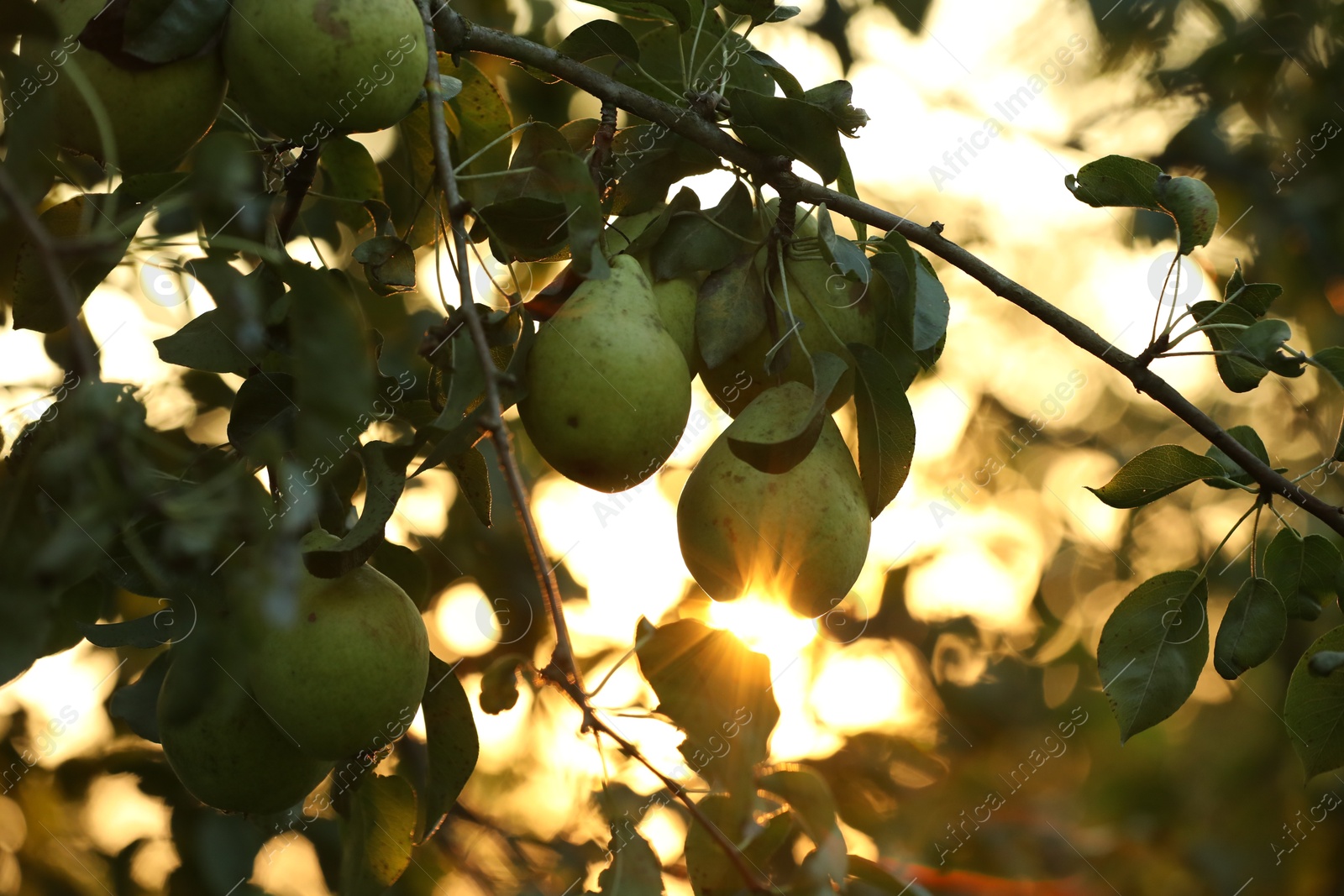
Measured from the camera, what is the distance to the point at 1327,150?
3318 millimetres

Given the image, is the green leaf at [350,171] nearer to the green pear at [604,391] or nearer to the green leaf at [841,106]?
the green pear at [604,391]

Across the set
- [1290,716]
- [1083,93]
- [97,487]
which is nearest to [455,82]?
[97,487]

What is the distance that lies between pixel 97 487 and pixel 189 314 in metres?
0.55

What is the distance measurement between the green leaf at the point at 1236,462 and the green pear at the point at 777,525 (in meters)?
0.38

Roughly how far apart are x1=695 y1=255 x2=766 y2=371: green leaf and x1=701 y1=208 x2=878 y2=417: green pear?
18 mm

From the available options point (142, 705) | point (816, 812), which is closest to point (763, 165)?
point (816, 812)

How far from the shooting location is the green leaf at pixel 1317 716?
1.20 metres

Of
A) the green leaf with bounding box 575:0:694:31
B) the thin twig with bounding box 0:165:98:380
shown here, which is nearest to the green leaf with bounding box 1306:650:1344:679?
the green leaf with bounding box 575:0:694:31

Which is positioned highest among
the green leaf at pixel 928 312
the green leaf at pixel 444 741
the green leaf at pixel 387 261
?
the green leaf at pixel 928 312

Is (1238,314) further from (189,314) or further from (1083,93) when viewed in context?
(1083,93)

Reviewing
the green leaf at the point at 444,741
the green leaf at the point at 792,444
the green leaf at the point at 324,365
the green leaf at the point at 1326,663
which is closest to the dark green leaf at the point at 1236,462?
the green leaf at the point at 1326,663

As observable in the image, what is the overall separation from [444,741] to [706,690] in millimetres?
304

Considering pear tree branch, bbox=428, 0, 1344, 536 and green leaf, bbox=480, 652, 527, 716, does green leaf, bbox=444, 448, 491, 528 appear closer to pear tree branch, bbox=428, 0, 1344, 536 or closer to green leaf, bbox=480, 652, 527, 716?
green leaf, bbox=480, 652, 527, 716

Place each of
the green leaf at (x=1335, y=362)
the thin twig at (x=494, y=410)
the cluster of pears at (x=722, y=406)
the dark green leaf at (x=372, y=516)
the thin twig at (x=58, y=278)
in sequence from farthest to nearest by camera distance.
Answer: the green leaf at (x=1335, y=362) → the cluster of pears at (x=722, y=406) → the dark green leaf at (x=372, y=516) → the thin twig at (x=494, y=410) → the thin twig at (x=58, y=278)
